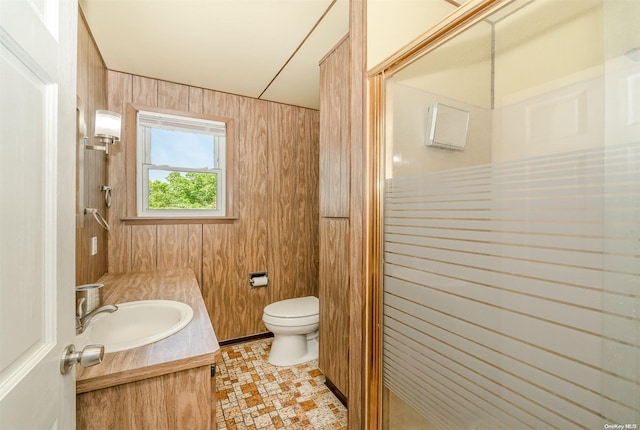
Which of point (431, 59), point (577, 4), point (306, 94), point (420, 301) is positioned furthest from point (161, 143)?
point (577, 4)

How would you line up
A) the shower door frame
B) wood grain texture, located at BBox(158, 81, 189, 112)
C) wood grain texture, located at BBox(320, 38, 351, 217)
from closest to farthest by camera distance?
the shower door frame < wood grain texture, located at BBox(320, 38, 351, 217) < wood grain texture, located at BBox(158, 81, 189, 112)

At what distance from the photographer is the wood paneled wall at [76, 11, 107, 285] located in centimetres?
159

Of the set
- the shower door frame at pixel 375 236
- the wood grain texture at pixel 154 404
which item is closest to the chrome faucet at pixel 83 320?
the wood grain texture at pixel 154 404

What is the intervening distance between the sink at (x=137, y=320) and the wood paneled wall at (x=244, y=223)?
991 mm

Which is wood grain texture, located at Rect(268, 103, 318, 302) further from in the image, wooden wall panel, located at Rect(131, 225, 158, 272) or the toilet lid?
wooden wall panel, located at Rect(131, 225, 158, 272)

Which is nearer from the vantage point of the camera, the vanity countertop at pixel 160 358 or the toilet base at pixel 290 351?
the vanity countertop at pixel 160 358

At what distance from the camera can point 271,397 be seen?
1962mm

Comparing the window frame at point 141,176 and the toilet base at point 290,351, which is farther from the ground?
the window frame at point 141,176

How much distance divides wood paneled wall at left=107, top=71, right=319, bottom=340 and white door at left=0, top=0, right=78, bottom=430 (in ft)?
6.03

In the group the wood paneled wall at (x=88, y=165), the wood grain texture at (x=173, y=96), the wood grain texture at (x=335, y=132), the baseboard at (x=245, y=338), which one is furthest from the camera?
the baseboard at (x=245, y=338)

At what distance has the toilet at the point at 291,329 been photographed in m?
2.29

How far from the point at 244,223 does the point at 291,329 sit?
42.7 inches

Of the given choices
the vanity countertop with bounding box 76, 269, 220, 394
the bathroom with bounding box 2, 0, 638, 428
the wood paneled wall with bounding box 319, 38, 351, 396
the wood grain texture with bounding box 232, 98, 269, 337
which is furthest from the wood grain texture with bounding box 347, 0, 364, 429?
the wood grain texture with bounding box 232, 98, 269, 337

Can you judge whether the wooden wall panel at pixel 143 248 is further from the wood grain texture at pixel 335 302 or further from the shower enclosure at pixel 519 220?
the shower enclosure at pixel 519 220
